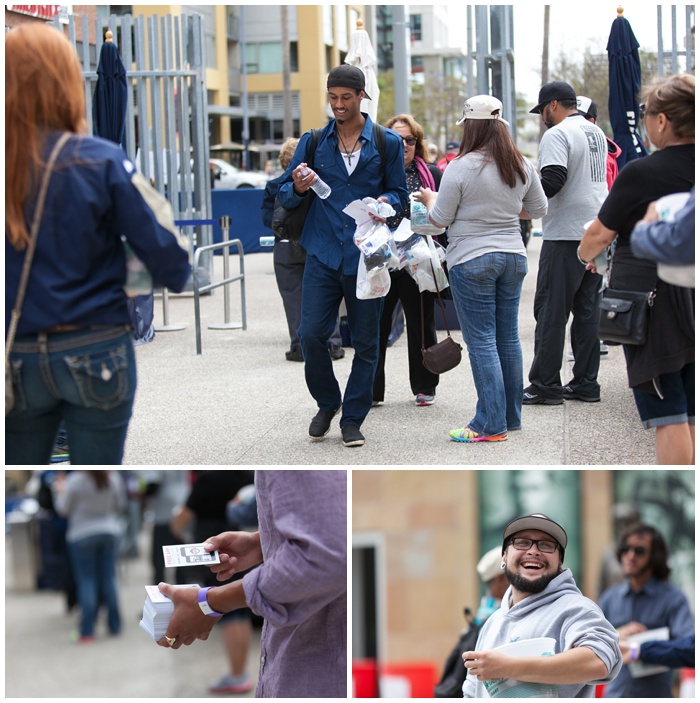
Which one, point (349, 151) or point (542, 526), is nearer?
point (542, 526)

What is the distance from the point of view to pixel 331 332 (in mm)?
5535

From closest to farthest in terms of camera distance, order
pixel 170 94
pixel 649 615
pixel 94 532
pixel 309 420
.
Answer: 1. pixel 649 615
2. pixel 309 420
3. pixel 94 532
4. pixel 170 94

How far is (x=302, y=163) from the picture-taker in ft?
17.5

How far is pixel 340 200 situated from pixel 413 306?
1275 millimetres

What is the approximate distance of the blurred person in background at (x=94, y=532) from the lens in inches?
402

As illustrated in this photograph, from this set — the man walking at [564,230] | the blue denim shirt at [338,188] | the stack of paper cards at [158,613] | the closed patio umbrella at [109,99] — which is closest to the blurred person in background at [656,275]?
the blue denim shirt at [338,188]

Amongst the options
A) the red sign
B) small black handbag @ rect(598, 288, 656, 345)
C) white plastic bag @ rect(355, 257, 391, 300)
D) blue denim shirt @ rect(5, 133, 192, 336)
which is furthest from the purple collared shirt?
the red sign

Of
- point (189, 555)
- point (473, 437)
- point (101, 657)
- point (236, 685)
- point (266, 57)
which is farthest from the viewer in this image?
point (266, 57)

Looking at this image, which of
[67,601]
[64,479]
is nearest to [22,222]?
[64,479]

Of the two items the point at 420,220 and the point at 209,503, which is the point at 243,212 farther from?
the point at 420,220

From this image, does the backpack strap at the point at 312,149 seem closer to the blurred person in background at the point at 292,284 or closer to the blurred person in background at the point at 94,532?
the blurred person in background at the point at 292,284

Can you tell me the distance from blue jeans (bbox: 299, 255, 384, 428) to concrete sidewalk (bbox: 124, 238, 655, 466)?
28 cm

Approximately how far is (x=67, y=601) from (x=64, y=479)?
7.05 metres

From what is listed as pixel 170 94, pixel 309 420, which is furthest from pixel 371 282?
pixel 170 94
